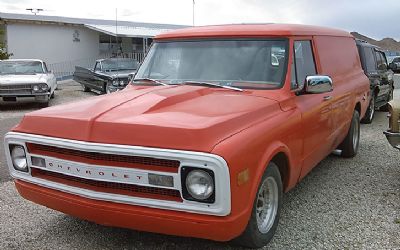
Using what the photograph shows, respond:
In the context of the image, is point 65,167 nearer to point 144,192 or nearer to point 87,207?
point 87,207

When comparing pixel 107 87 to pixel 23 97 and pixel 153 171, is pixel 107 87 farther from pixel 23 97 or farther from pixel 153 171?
pixel 153 171

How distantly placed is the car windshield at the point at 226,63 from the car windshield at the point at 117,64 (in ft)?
39.9

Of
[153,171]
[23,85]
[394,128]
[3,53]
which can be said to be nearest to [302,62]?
[394,128]

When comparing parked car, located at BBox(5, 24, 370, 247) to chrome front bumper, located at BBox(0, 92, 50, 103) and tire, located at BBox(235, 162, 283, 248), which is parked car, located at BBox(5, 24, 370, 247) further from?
chrome front bumper, located at BBox(0, 92, 50, 103)

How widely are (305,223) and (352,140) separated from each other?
111 inches

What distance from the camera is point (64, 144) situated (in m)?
3.20

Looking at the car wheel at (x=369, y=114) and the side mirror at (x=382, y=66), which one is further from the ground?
the side mirror at (x=382, y=66)

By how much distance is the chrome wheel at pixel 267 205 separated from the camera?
3576mm

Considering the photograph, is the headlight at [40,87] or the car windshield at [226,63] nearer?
the car windshield at [226,63]

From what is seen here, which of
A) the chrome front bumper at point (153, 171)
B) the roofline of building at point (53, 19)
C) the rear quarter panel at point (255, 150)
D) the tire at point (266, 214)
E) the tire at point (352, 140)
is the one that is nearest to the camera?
the chrome front bumper at point (153, 171)

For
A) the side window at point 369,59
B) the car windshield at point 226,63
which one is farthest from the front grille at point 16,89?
the side window at point 369,59

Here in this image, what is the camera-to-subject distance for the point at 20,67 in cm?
1422

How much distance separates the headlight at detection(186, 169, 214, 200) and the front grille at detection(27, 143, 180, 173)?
4.7 inches

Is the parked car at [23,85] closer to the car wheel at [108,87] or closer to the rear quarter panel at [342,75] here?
the car wheel at [108,87]
